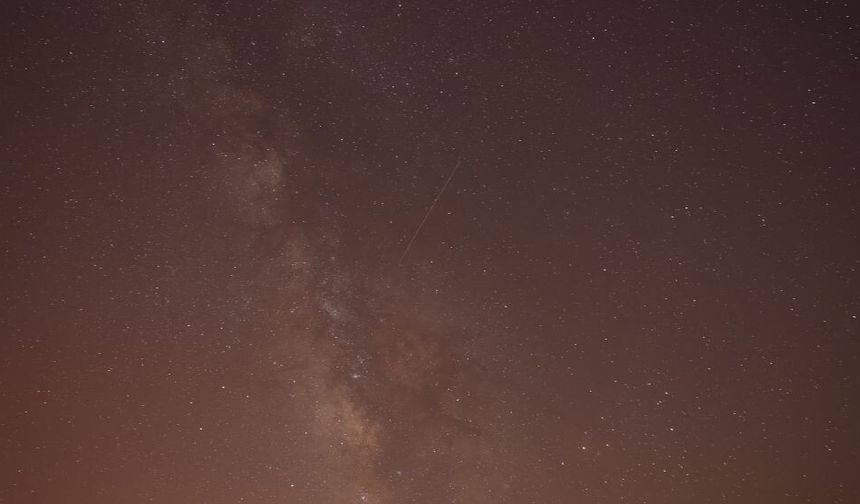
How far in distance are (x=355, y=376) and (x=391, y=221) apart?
153cm

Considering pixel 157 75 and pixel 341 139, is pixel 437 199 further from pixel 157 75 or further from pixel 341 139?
pixel 157 75

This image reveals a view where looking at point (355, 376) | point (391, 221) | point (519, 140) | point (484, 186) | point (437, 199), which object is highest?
point (519, 140)

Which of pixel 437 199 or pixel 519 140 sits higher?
pixel 519 140

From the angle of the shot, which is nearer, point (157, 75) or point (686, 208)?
point (157, 75)

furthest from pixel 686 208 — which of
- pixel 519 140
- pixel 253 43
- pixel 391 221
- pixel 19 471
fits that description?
pixel 19 471

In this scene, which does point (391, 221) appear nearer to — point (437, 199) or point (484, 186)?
point (437, 199)

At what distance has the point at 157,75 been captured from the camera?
4.14 meters

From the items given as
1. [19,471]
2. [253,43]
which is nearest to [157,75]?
[253,43]

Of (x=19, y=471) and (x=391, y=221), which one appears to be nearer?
(x=391, y=221)

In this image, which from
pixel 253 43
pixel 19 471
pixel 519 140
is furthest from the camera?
pixel 19 471

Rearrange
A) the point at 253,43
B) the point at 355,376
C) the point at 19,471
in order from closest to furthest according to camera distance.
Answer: the point at 253,43 < the point at 355,376 < the point at 19,471

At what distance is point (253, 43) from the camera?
409 centimetres

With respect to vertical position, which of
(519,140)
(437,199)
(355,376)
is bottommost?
(355,376)

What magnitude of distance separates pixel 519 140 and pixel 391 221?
4.41 feet
